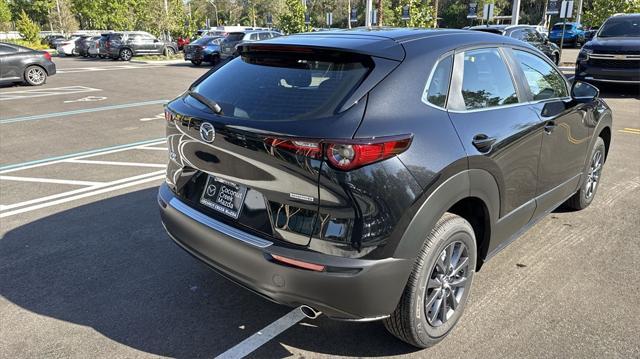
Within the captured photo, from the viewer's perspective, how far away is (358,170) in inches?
92.0

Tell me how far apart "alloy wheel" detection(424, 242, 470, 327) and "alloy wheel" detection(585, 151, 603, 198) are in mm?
2605

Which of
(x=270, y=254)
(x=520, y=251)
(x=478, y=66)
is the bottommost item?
(x=520, y=251)

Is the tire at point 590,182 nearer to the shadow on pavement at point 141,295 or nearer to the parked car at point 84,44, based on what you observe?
the shadow on pavement at point 141,295

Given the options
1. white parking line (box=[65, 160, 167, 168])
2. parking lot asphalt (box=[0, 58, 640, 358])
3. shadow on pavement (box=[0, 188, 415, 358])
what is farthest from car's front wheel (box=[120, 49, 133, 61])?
shadow on pavement (box=[0, 188, 415, 358])

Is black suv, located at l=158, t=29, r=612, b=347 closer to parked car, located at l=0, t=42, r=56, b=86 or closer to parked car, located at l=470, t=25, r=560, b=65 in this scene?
parked car, located at l=470, t=25, r=560, b=65

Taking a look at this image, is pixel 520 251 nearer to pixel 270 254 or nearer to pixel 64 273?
pixel 270 254

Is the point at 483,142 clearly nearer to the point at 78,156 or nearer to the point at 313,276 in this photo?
the point at 313,276

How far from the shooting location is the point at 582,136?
170 inches

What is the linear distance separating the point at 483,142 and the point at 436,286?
35.5 inches

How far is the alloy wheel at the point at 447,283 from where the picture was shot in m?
2.83

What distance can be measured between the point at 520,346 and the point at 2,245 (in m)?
4.17

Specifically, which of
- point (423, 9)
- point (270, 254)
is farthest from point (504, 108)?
point (423, 9)

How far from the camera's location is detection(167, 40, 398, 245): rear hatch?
95.1 inches

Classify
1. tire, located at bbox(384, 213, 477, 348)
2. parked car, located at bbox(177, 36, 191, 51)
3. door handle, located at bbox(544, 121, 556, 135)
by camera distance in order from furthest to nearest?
parked car, located at bbox(177, 36, 191, 51) < door handle, located at bbox(544, 121, 556, 135) < tire, located at bbox(384, 213, 477, 348)
